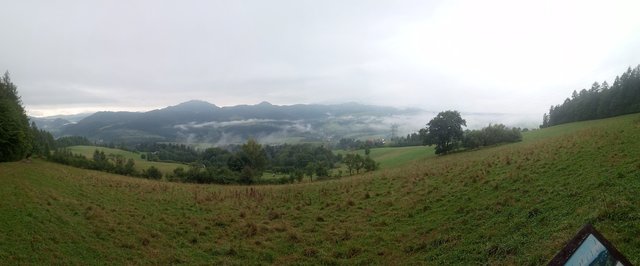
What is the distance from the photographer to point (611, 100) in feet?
236

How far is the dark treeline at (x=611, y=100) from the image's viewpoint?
67.9m

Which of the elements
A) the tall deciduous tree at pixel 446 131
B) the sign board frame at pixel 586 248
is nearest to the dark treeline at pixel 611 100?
the tall deciduous tree at pixel 446 131

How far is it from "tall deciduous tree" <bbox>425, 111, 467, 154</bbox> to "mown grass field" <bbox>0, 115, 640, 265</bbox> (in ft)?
140

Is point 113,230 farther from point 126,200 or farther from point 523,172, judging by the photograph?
point 523,172

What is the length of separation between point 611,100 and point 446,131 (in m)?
37.2

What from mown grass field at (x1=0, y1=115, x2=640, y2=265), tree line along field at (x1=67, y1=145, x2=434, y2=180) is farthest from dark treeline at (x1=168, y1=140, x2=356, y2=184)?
mown grass field at (x1=0, y1=115, x2=640, y2=265)

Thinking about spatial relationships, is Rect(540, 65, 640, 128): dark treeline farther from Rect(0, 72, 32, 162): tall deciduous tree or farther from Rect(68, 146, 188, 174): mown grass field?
Rect(0, 72, 32, 162): tall deciduous tree

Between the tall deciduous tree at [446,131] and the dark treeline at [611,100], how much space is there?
3228cm

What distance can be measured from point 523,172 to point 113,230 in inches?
841

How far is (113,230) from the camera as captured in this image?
1706 centimetres

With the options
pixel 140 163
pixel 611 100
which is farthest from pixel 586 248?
pixel 140 163

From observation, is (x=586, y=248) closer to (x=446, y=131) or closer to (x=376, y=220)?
(x=376, y=220)

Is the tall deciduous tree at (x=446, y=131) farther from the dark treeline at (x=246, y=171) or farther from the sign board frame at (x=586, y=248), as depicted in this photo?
the sign board frame at (x=586, y=248)

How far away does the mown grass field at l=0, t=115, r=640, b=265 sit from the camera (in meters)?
10.8
